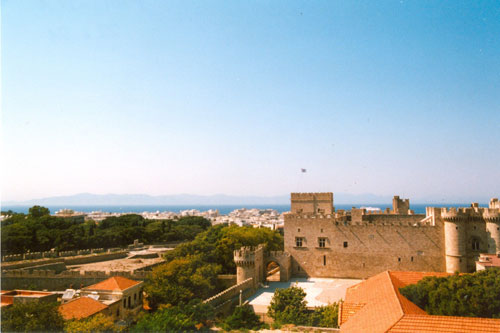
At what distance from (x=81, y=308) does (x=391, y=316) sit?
626 inches

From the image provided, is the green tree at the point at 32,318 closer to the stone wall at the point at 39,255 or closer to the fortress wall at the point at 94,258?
the stone wall at the point at 39,255

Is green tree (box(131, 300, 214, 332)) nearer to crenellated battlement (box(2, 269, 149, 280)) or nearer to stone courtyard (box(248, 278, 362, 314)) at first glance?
stone courtyard (box(248, 278, 362, 314))

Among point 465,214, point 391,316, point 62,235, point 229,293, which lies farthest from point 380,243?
point 62,235

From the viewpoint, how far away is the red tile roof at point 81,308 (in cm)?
1925

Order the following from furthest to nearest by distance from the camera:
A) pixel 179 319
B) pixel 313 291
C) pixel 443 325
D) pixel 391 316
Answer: pixel 313 291, pixel 179 319, pixel 391 316, pixel 443 325

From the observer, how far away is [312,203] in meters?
39.0

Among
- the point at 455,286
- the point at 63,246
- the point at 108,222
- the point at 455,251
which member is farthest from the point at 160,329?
the point at 108,222

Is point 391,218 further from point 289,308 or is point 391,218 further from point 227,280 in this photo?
point 289,308

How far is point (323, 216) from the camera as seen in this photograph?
114ft

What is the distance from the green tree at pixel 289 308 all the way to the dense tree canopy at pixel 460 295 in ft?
20.7

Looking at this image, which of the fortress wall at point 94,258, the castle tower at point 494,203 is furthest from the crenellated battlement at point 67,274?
the castle tower at point 494,203

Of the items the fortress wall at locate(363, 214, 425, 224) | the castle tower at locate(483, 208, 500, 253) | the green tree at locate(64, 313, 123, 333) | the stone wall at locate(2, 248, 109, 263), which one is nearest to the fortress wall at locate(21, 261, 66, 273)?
the stone wall at locate(2, 248, 109, 263)

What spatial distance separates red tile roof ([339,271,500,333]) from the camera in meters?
15.5

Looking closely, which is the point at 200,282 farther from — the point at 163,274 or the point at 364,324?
the point at 364,324
